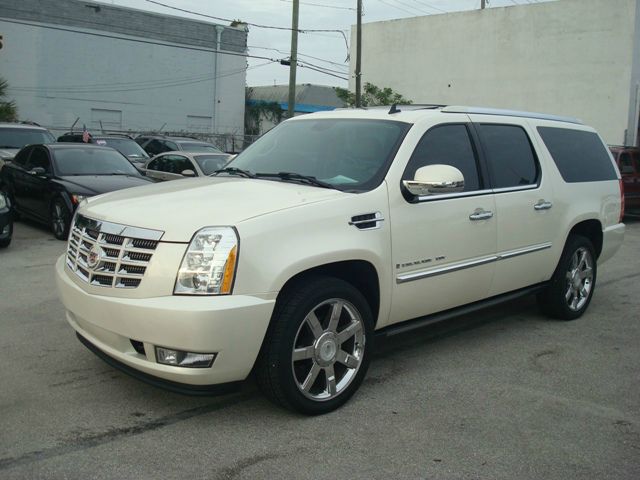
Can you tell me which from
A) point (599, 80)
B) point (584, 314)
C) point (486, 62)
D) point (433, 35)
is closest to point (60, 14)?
point (433, 35)

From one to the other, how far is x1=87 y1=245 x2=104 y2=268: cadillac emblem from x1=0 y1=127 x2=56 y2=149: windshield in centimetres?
1215

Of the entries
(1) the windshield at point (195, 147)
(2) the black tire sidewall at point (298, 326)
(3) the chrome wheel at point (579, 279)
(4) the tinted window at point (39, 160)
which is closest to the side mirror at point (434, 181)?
(2) the black tire sidewall at point (298, 326)

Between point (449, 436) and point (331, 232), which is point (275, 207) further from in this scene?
point (449, 436)

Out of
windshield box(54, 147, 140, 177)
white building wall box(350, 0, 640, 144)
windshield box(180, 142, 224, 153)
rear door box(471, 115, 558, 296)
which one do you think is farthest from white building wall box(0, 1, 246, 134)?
rear door box(471, 115, 558, 296)

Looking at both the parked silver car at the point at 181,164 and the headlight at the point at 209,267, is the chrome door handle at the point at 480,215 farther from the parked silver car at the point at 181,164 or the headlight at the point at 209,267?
the parked silver car at the point at 181,164

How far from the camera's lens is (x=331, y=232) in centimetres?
395

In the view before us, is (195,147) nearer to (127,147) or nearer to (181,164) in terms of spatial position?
(127,147)

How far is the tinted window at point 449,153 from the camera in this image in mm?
4656

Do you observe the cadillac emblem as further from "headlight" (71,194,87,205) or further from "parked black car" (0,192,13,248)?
"headlight" (71,194,87,205)

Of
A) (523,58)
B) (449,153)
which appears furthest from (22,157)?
(523,58)

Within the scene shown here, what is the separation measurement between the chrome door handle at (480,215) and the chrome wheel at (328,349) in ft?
4.27

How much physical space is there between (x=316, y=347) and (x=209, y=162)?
30.8 feet

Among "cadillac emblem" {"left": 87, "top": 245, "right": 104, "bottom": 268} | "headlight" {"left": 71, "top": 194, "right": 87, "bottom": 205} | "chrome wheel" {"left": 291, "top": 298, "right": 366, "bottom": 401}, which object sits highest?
"headlight" {"left": 71, "top": 194, "right": 87, "bottom": 205}

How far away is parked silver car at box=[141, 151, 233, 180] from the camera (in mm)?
12625
